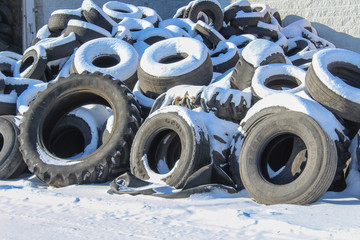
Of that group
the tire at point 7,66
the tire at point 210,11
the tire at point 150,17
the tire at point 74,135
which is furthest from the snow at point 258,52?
the tire at point 210,11

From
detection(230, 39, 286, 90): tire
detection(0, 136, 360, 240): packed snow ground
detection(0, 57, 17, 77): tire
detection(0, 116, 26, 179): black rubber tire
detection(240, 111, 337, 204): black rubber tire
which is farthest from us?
detection(0, 57, 17, 77): tire

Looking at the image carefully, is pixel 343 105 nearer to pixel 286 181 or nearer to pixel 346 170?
pixel 346 170

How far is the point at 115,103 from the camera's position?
5047 millimetres

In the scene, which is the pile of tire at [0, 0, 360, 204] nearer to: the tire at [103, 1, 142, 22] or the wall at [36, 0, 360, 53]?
the tire at [103, 1, 142, 22]

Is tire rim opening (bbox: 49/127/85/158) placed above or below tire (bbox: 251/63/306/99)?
below

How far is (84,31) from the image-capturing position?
299 inches

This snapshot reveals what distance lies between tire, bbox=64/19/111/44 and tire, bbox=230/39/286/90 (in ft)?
10.5

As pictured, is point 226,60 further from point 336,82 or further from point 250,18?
point 336,82

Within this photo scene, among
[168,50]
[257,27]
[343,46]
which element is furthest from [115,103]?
[343,46]

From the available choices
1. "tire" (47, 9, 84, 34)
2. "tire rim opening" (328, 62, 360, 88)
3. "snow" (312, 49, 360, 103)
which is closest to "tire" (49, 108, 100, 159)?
"snow" (312, 49, 360, 103)

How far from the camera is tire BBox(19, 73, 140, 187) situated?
4.61m

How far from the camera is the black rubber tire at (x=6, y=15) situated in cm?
1295

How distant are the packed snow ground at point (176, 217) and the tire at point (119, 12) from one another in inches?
239

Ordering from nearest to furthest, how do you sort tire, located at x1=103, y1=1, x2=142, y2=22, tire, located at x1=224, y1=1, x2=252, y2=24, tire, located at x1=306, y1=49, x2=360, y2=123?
tire, located at x1=306, y1=49, x2=360, y2=123 → tire, located at x1=103, y1=1, x2=142, y2=22 → tire, located at x1=224, y1=1, x2=252, y2=24
